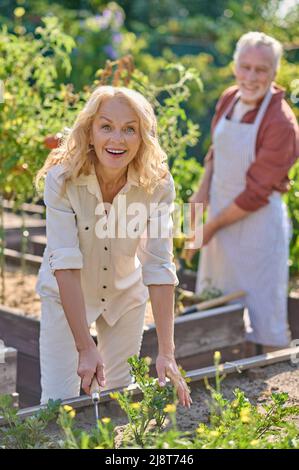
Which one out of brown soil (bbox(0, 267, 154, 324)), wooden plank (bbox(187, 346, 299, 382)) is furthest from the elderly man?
wooden plank (bbox(187, 346, 299, 382))

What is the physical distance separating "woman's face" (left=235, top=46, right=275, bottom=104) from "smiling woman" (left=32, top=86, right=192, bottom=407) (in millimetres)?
1749

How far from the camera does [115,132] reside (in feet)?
10.7

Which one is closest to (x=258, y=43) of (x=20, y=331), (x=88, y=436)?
(x=20, y=331)

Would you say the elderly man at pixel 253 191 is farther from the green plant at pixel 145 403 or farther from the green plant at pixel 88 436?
the green plant at pixel 88 436

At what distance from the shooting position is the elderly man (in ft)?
16.7

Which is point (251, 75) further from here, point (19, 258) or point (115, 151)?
point (19, 258)

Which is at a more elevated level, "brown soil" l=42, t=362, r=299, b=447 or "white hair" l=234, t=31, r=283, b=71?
"white hair" l=234, t=31, r=283, b=71

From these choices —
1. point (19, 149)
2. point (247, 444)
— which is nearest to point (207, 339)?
point (19, 149)

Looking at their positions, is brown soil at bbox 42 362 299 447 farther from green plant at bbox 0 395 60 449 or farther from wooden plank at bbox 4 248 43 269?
wooden plank at bbox 4 248 43 269

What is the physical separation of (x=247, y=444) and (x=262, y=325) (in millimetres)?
2776

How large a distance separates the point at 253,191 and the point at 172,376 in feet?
7.08

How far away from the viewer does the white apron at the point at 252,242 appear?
17.4 feet

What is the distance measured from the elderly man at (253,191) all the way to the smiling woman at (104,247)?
1.65 meters

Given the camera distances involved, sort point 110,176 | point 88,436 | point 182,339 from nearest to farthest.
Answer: point 88,436 → point 110,176 → point 182,339
